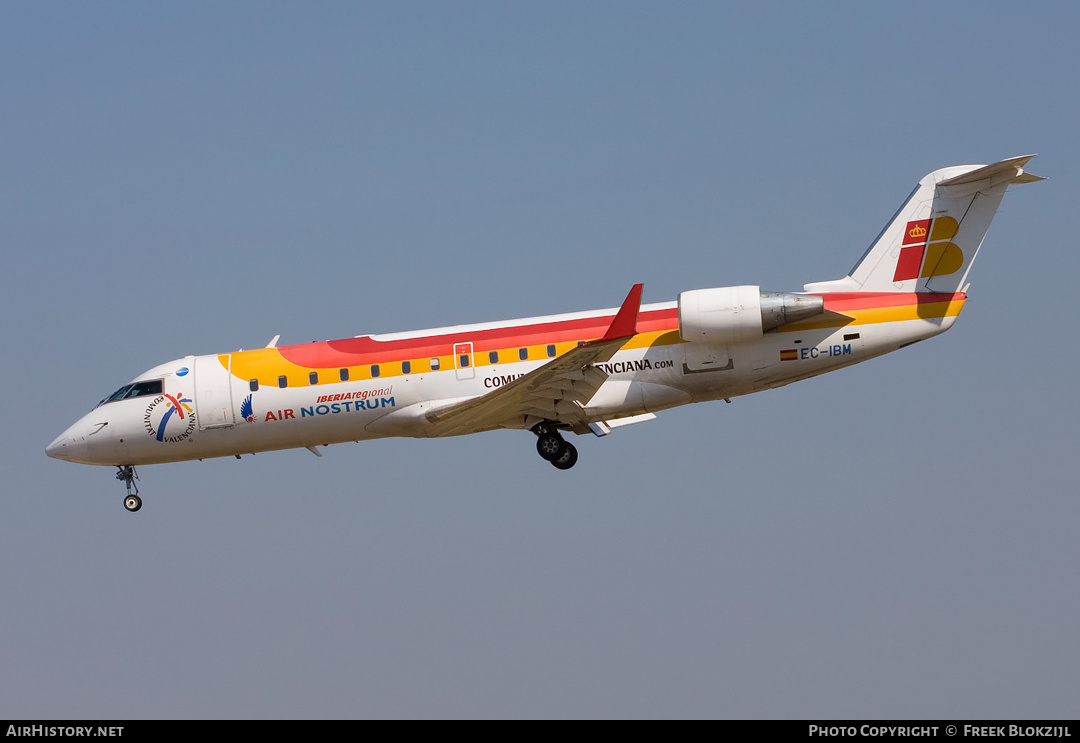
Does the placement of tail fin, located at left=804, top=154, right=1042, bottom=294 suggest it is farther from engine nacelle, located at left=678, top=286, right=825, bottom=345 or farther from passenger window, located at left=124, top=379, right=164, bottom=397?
passenger window, located at left=124, top=379, right=164, bottom=397

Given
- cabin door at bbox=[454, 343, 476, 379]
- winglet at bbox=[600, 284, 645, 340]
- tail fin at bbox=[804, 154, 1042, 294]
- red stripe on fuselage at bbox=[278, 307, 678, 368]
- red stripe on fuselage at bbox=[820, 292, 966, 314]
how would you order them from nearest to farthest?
winglet at bbox=[600, 284, 645, 340], red stripe on fuselage at bbox=[820, 292, 966, 314], tail fin at bbox=[804, 154, 1042, 294], red stripe on fuselage at bbox=[278, 307, 678, 368], cabin door at bbox=[454, 343, 476, 379]

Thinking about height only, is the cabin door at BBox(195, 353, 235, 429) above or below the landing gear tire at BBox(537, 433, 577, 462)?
above

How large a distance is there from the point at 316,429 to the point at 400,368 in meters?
2.31

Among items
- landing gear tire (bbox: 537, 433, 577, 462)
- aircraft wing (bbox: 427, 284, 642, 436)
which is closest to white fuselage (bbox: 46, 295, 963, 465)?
aircraft wing (bbox: 427, 284, 642, 436)

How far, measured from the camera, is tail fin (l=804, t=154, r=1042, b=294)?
88.2 feet

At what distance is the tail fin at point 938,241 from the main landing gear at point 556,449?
608 centimetres

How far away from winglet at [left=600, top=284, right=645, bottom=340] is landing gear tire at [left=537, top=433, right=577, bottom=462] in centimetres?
380

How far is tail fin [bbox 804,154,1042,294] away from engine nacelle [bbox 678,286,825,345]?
4.05 feet

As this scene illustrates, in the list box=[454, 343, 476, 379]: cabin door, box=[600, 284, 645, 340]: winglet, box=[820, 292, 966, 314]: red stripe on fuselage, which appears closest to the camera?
box=[600, 284, 645, 340]: winglet

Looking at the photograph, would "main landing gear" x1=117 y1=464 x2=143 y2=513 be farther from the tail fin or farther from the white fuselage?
the tail fin

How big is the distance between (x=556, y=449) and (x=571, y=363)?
2921 mm

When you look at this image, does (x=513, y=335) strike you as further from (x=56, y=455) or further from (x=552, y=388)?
(x=56, y=455)

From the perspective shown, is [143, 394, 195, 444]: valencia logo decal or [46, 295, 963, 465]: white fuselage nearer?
[46, 295, 963, 465]: white fuselage

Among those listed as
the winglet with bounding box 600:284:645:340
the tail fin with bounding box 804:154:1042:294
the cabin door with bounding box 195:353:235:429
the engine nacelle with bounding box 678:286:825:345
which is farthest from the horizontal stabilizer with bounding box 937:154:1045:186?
the cabin door with bounding box 195:353:235:429
